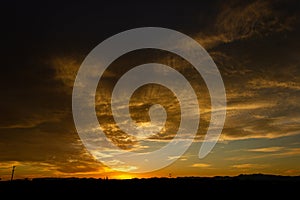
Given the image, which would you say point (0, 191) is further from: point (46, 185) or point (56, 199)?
point (56, 199)

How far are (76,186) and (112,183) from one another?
4098mm

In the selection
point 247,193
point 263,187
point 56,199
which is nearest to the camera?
point 56,199

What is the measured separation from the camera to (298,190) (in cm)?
3759

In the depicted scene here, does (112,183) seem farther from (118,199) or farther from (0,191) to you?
(0,191)

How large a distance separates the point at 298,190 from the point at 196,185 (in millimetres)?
10550

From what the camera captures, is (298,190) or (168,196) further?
(298,190)

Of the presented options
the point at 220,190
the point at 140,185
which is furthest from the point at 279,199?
the point at 140,185

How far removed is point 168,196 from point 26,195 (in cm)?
1366

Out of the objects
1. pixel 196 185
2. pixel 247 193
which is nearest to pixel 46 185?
pixel 196 185

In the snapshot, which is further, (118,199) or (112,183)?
(112,183)

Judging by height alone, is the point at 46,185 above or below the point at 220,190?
above

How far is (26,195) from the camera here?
1383 inches

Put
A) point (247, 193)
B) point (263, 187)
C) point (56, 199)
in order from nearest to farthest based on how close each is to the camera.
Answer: point (56, 199) < point (247, 193) < point (263, 187)

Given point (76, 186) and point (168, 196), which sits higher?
point (76, 186)
